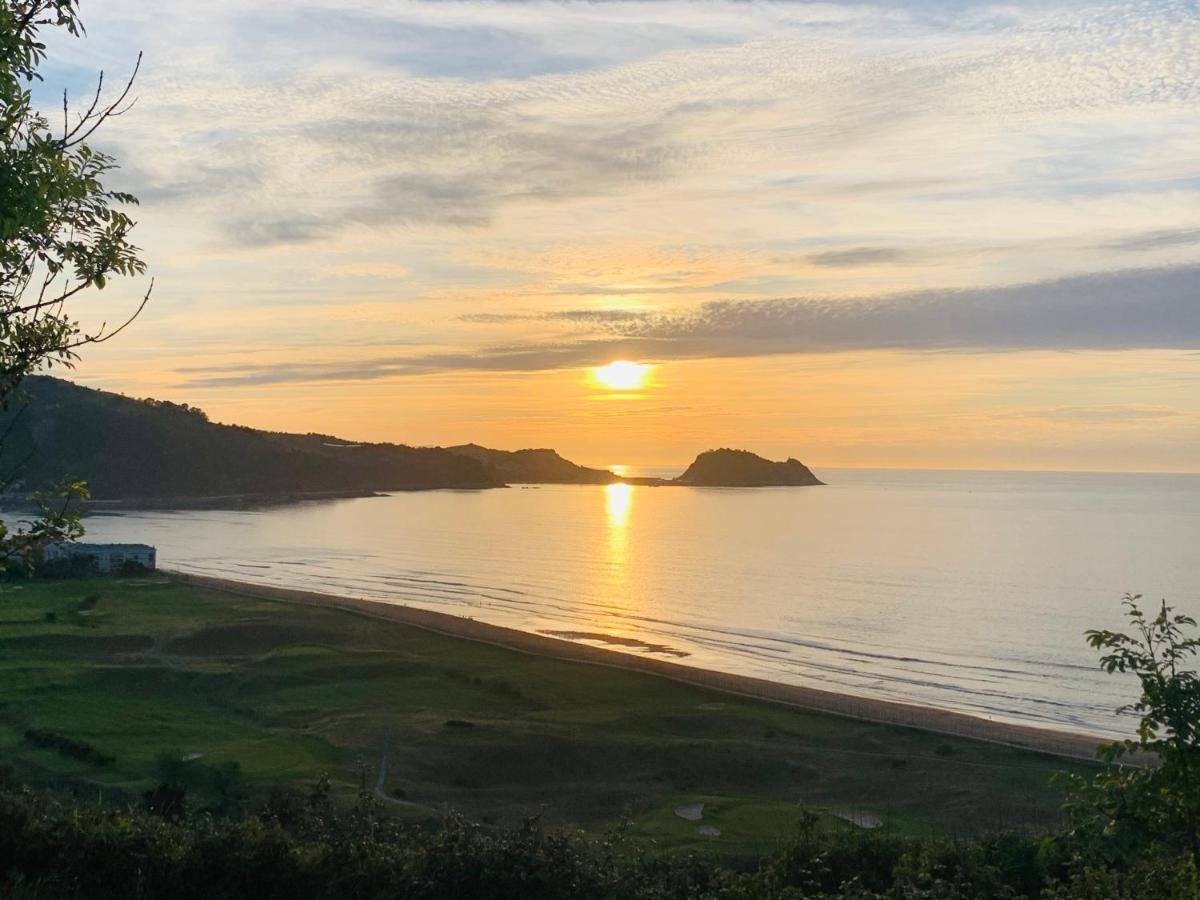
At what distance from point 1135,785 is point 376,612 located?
A: 60878 millimetres

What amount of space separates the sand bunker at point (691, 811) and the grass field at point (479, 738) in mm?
212

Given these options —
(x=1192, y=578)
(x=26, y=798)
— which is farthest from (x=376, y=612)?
(x=1192, y=578)

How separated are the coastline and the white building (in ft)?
51.9

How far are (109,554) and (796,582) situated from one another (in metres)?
54.6

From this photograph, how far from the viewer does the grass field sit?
29.8m

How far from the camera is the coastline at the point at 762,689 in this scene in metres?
39.8

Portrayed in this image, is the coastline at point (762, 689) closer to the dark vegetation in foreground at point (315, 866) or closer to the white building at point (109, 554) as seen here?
the white building at point (109, 554)

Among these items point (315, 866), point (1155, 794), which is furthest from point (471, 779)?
point (1155, 794)

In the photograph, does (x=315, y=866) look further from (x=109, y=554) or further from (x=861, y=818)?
(x=109, y=554)

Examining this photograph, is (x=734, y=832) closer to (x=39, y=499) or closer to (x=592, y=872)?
(x=592, y=872)

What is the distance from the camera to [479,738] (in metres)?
35.9

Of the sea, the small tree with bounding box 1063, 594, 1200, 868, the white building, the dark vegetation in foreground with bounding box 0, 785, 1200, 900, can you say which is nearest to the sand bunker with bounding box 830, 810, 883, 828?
the sea

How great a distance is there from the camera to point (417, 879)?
364 inches

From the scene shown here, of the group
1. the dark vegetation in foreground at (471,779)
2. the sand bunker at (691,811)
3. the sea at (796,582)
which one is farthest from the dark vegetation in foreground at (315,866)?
the sea at (796,582)
